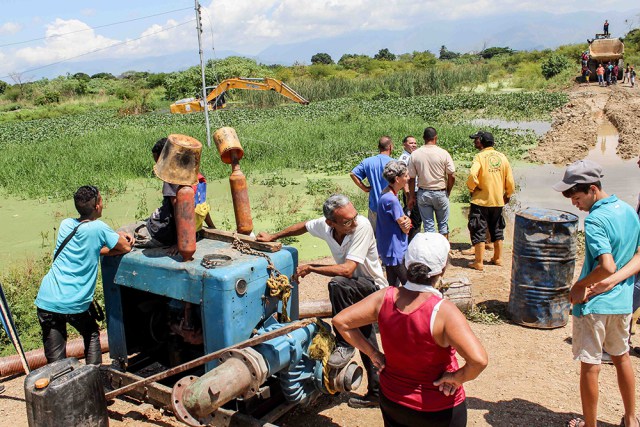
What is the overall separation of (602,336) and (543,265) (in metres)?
1.88

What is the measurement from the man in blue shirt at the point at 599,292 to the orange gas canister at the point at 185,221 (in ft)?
7.83

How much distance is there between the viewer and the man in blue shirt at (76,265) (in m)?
4.00

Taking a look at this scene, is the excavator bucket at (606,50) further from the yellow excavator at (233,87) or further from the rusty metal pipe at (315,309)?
the rusty metal pipe at (315,309)

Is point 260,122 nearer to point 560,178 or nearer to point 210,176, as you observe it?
point 210,176

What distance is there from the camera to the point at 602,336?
11.7 feet

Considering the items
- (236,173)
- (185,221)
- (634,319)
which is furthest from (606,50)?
Result: (185,221)

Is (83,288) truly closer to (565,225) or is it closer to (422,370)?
(422,370)

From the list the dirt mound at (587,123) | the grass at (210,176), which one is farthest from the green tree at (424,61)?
the grass at (210,176)

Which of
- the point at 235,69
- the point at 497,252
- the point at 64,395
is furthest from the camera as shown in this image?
the point at 235,69

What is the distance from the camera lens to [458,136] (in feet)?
52.2

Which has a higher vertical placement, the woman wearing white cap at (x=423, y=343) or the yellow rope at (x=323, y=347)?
the woman wearing white cap at (x=423, y=343)

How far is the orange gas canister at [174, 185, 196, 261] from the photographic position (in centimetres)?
378

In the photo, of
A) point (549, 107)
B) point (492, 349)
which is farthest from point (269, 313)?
point (549, 107)

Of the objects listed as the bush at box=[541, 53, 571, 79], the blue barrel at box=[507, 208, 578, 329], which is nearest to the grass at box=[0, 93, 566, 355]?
the blue barrel at box=[507, 208, 578, 329]
